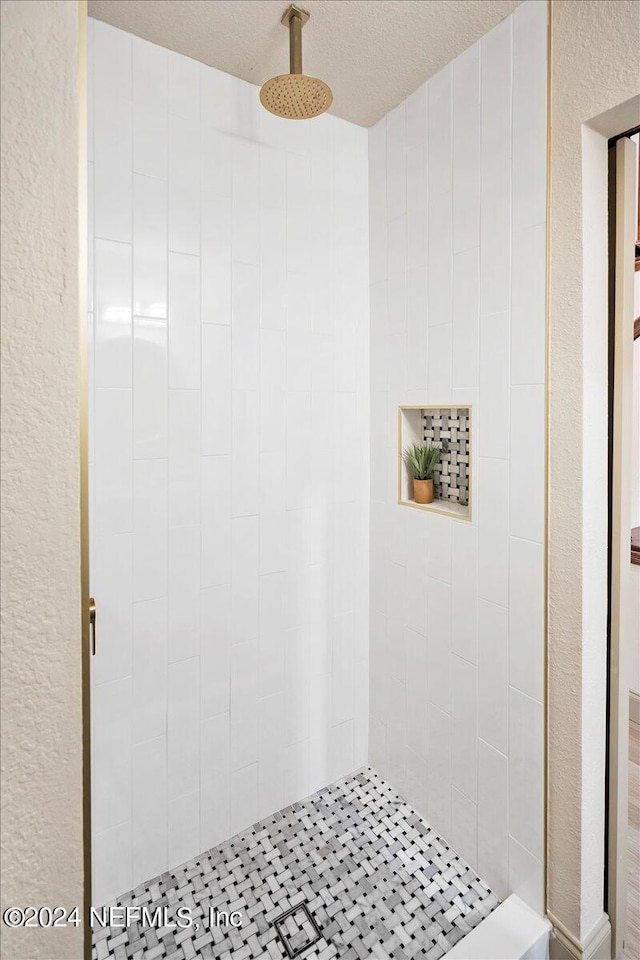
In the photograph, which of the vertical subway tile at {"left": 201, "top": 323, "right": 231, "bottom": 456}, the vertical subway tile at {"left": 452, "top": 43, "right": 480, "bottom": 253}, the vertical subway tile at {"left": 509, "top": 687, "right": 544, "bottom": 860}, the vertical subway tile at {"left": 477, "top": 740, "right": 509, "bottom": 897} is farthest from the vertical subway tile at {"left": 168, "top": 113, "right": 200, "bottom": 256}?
the vertical subway tile at {"left": 477, "top": 740, "right": 509, "bottom": 897}

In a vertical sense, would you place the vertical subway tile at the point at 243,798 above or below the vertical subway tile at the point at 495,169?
below

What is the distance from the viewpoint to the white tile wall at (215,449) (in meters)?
1.41

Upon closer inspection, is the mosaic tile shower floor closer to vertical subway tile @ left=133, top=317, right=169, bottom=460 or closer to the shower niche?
the shower niche

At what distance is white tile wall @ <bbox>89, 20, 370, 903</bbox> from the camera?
141cm

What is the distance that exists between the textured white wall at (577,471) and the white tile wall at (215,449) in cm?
62

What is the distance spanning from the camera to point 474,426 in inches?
58.1

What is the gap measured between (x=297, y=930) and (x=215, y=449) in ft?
4.18

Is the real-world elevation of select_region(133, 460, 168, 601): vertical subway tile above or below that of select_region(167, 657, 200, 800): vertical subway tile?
above

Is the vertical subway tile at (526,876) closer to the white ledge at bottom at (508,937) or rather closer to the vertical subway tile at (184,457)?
the white ledge at bottom at (508,937)

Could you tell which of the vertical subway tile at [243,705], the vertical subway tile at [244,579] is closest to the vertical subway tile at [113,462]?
the vertical subway tile at [244,579]

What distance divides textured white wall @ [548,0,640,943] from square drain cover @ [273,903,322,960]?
0.61 meters

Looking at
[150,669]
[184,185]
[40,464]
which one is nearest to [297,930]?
[150,669]

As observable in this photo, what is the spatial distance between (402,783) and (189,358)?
155 centimetres

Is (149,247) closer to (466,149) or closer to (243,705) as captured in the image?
(466,149)
